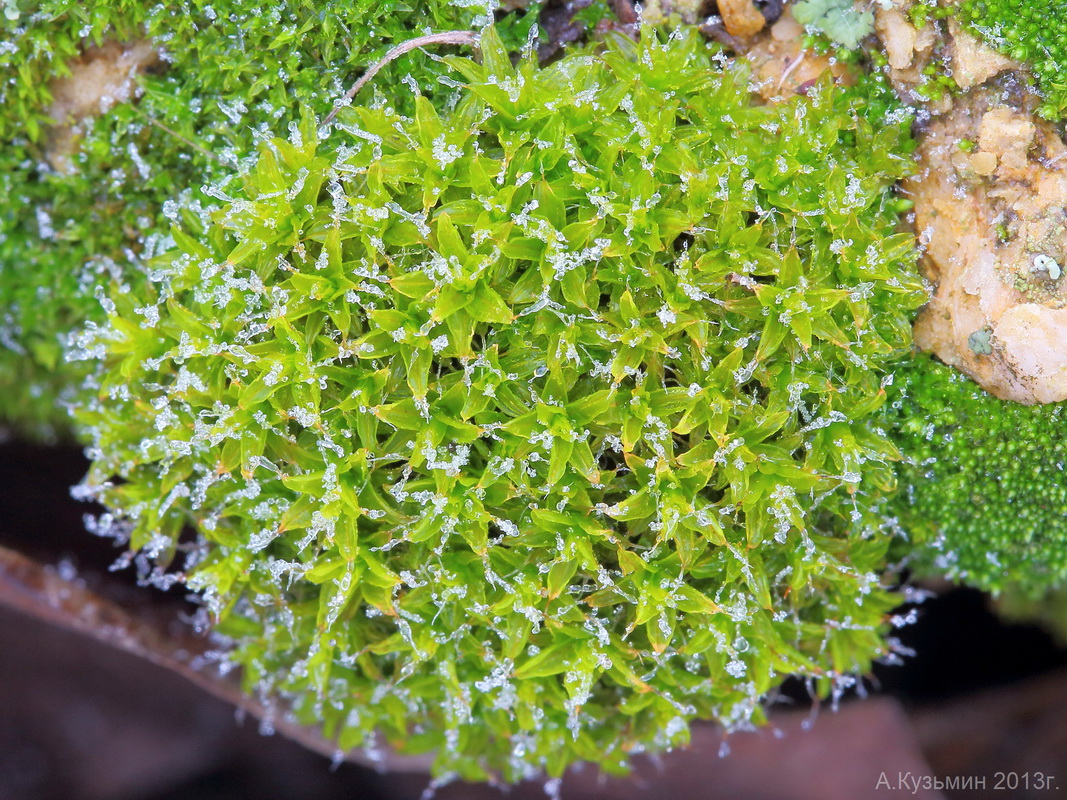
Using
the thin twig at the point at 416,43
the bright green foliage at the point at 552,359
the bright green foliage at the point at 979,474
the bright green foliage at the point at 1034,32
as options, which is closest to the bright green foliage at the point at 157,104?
the thin twig at the point at 416,43

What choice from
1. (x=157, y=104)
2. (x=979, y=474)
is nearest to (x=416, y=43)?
(x=157, y=104)

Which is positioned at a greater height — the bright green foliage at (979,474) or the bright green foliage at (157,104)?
the bright green foliage at (157,104)

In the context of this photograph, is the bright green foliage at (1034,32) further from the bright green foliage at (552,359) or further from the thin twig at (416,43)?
the thin twig at (416,43)

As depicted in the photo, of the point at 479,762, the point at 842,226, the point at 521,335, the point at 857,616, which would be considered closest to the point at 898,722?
the point at 857,616

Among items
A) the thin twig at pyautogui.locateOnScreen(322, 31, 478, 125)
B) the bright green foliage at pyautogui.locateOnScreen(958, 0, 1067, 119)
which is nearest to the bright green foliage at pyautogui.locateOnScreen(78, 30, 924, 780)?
the thin twig at pyautogui.locateOnScreen(322, 31, 478, 125)

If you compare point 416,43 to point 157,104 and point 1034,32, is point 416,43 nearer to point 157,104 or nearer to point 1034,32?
point 157,104

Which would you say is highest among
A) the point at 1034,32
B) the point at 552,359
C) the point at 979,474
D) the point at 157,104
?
the point at 1034,32
